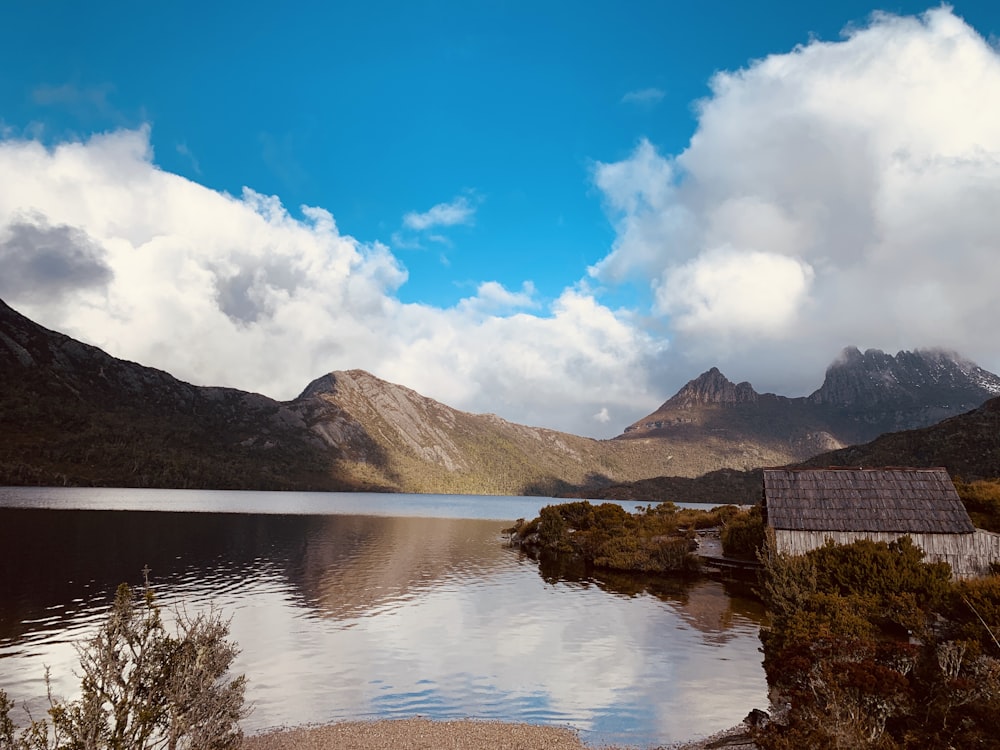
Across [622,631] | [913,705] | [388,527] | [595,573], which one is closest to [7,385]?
[388,527]

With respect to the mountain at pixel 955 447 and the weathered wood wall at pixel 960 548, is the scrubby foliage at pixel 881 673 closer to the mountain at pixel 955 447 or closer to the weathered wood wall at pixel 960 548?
the weathered wood wall at pixel 960 548

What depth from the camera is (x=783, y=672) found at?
14070 mm

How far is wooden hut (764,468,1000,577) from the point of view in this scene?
29766 mm

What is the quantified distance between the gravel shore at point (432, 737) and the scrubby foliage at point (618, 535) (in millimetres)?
35015

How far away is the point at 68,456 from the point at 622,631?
199 metres

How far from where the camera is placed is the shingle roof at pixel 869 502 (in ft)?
100

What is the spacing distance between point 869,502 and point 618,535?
29.6m

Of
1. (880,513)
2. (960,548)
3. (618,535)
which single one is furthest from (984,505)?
(618,535)

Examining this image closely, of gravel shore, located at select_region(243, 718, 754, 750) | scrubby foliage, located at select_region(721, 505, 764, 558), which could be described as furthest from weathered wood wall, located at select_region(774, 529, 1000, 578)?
gravel shore, located at select_region(243, 718, 754, 750)

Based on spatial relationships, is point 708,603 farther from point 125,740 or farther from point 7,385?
point 7,385

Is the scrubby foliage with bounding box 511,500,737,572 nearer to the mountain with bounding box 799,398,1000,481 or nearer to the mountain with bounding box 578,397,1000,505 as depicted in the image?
the mountain with bounding box 799,398,1000,481

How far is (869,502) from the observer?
32.1 meters

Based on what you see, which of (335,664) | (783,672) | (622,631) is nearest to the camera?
(783,672)

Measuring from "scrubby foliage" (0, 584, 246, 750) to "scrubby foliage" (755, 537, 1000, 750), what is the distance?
1060cm
